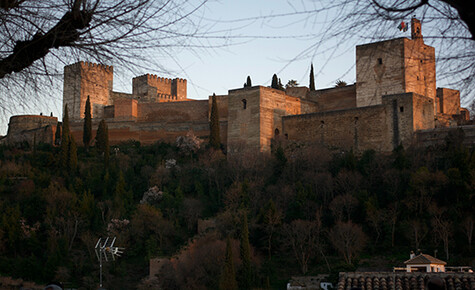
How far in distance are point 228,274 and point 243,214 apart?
5.02 meters

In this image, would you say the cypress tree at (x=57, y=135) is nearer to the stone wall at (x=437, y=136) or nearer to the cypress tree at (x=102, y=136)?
the cypress tree at (x=102, y=136)

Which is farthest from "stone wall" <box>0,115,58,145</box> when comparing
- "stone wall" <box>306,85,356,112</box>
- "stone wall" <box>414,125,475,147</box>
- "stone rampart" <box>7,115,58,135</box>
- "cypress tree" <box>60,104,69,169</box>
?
"stone wall" <box>414,125,475,147</box>

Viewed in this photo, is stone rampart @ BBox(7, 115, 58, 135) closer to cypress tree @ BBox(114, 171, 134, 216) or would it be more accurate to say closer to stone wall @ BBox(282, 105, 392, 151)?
cypress tree @ BBox(114, 171, 134, 216)

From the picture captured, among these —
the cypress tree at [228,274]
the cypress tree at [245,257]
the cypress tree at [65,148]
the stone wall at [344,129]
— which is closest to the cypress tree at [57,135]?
the cypress tree at [65,148]

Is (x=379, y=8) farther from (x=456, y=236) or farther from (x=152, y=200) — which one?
(x=152, y=200)

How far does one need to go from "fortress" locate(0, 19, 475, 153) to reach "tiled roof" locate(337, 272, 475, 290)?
12.2m

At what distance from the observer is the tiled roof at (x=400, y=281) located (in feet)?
51.3

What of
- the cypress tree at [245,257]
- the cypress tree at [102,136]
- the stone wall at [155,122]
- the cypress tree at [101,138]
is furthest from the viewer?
the stone wall at [155,122]

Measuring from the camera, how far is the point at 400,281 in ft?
52.5

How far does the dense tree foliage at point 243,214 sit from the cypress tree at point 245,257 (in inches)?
2.0

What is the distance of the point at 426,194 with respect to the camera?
28.3 m

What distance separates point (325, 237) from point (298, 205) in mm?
2078

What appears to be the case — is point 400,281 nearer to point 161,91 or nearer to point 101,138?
point 101,138

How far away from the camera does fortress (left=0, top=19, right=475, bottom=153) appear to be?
33625mm
